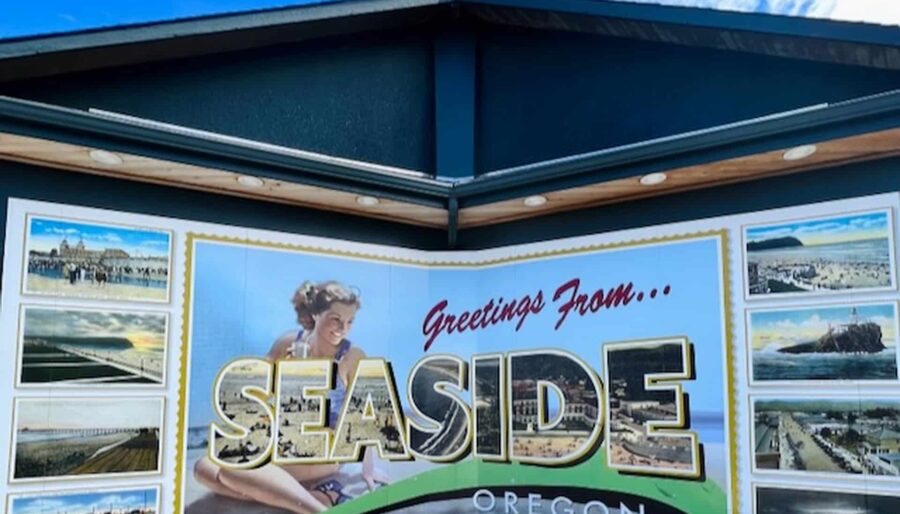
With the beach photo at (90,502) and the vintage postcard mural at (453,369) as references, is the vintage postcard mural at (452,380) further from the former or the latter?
the beach photo at (90,502)

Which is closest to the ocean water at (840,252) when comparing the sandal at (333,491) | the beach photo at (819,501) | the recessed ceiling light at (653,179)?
the recessed ceiling light at (653,179)

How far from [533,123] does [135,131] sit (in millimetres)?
3660

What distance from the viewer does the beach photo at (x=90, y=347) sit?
16.8ft

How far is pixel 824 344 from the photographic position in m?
5.16

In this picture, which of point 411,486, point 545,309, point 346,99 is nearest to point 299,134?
point 346,99

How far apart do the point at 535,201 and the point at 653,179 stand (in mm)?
962

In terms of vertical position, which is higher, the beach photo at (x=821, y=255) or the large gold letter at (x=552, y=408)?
the beach photo at (x=821, y=255)

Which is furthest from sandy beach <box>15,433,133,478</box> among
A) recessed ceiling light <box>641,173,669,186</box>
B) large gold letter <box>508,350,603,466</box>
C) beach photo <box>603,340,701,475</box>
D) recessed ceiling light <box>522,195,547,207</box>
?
recessed ceiling light <box>641,173,669,186</box>

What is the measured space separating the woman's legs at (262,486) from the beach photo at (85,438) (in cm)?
41

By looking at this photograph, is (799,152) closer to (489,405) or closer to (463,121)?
(489,405)

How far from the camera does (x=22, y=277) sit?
202 inches

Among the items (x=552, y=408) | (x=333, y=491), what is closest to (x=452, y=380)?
(x=552, y=408)

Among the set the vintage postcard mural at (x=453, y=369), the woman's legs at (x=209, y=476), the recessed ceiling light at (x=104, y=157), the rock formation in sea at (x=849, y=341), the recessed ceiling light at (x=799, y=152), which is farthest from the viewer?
the woman's legs at (x=209, y=476)

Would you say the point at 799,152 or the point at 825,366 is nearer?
the point at 799,152
